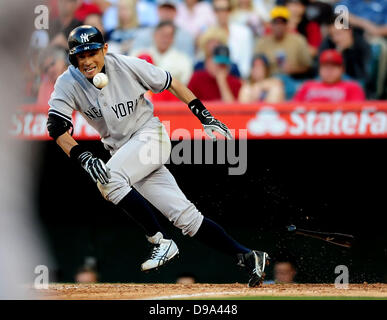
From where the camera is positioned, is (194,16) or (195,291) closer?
(195,291)

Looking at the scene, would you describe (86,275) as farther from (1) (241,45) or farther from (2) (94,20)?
(1) (241,45)

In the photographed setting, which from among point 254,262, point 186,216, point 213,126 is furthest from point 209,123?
point 254,262

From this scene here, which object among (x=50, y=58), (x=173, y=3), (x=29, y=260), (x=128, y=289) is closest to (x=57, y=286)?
(x=128, y=289)

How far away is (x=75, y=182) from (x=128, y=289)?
2.11m

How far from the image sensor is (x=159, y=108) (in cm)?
640

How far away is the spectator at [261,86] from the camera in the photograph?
6.95 metres

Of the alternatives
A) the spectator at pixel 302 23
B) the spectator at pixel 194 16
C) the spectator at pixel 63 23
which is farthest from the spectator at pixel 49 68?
the spectator at pixel 302 23

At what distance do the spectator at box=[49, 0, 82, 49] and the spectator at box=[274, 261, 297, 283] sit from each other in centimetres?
290

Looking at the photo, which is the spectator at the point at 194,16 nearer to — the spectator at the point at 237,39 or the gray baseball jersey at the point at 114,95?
the spectator at the point at 237,39

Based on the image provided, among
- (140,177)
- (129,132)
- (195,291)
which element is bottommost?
(195,291)

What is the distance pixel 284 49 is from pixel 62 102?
3.45 meters

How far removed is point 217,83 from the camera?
6.99m

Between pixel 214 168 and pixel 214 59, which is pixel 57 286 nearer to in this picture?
pixel 214 168

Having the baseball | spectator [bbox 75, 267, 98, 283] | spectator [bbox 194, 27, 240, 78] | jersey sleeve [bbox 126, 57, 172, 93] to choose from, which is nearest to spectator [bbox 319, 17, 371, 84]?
spectator [bbox 194, 27, 240, 78]
